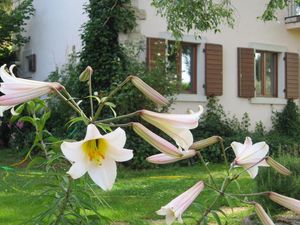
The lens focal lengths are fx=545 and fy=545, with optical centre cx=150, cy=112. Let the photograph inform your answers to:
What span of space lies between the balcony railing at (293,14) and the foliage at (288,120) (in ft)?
6.30

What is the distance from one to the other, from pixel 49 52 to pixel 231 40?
4315mm

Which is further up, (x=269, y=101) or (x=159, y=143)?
(x=159, y=143)

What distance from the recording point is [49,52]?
1305 cm

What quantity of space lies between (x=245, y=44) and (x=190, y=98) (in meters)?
2.08

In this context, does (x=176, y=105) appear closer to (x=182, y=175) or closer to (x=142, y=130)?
(x=182, y=175)

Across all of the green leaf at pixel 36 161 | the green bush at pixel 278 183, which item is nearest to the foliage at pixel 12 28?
the green bush at pixel 278 183

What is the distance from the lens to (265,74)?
13.1 m

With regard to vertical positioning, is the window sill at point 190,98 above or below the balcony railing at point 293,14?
below

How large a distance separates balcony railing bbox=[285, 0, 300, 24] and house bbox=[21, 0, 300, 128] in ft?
0.06

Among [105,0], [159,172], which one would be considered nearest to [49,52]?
[105,0]

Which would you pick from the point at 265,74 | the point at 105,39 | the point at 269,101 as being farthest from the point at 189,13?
the point at 265,74

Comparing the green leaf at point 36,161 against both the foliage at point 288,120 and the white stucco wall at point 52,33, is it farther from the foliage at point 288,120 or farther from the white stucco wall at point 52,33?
the foliage at point 288,120

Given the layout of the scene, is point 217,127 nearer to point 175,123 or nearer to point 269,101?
point 269,101

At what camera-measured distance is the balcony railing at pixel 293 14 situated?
13023 mm
